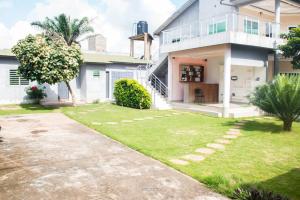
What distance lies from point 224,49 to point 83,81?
11800 millimetres

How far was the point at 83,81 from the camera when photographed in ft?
68.6

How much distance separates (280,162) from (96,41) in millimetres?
27230

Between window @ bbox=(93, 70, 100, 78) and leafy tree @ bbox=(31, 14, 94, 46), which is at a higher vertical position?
leafy tree @ bbox=(31, 14, 94, 46)

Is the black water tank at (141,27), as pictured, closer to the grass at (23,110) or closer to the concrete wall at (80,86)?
the concrete wall at (80,86)

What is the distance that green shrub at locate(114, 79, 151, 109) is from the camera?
54.1 ft

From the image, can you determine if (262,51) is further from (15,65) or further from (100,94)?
(15,65)

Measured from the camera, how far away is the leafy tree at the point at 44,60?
14695 mm

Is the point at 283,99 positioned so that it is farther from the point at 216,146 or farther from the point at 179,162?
the point at 179,162

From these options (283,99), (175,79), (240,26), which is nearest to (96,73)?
(175,79)

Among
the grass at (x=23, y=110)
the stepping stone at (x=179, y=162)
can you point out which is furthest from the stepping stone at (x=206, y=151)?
the grass at (x=23, y=110)

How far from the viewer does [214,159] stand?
6379 mm

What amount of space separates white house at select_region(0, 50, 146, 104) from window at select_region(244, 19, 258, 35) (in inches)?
356

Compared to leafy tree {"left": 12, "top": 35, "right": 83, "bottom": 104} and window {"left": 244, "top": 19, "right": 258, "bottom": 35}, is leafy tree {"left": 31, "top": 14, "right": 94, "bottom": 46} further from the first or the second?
window {"left": 244, "top": 19, "right": 258, "bottom": 35}

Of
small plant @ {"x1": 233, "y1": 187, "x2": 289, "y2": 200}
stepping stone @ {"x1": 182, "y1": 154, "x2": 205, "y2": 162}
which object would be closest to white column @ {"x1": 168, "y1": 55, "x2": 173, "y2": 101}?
stepping stone @ {"x1": 182, "y1": 154, "x2": 205, "y2": 162}
